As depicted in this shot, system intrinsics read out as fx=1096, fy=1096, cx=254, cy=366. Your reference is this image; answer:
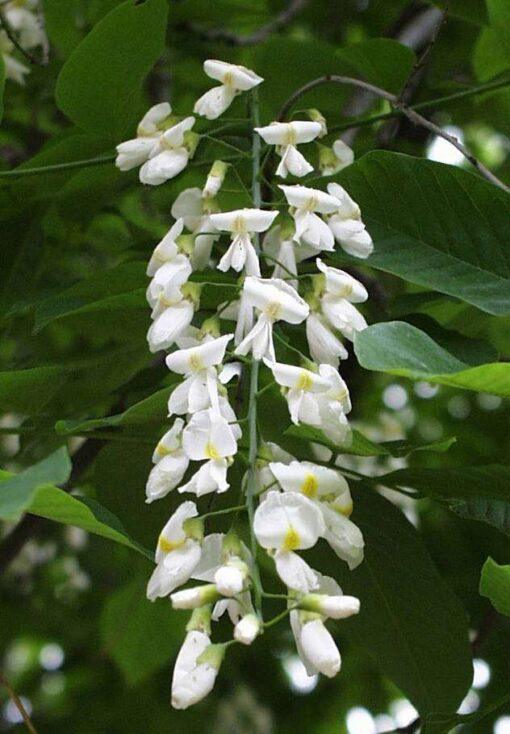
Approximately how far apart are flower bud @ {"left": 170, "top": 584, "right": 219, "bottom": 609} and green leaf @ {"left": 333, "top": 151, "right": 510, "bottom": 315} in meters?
0.40

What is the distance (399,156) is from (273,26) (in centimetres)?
113

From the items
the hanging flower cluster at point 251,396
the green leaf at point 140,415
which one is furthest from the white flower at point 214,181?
the green leaf at point 140,415

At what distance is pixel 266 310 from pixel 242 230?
0.09 m

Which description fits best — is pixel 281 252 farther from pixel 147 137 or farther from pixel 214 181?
pixel 147 137

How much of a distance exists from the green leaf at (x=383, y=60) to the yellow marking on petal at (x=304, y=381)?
618mm

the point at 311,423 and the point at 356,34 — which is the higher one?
the point at 311,423

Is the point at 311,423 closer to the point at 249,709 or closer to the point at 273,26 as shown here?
the point at 273,26

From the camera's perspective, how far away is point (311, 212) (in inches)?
38.0

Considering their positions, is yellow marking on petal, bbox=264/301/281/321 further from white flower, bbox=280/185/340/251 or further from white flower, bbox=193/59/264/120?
white flower, bbox=193/59/264/120

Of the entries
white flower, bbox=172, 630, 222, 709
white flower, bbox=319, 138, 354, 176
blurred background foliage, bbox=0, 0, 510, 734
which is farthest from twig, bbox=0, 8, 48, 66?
white flower, bbox=172, 630, 222, 709

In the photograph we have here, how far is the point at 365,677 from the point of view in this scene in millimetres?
2629

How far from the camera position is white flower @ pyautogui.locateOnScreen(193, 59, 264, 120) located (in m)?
1.07

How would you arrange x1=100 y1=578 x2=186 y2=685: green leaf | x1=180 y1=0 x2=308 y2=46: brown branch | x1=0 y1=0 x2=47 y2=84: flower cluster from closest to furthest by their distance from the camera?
x1=0 y1=0 x2=47 y2=84: flower cluster → x1=180 y1=0 x2=308 y2=46: brown branch → x1=100 y1=578 x2=186 y2=685: green leaf

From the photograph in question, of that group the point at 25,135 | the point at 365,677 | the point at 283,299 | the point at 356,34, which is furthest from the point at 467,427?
the point at 283,299
